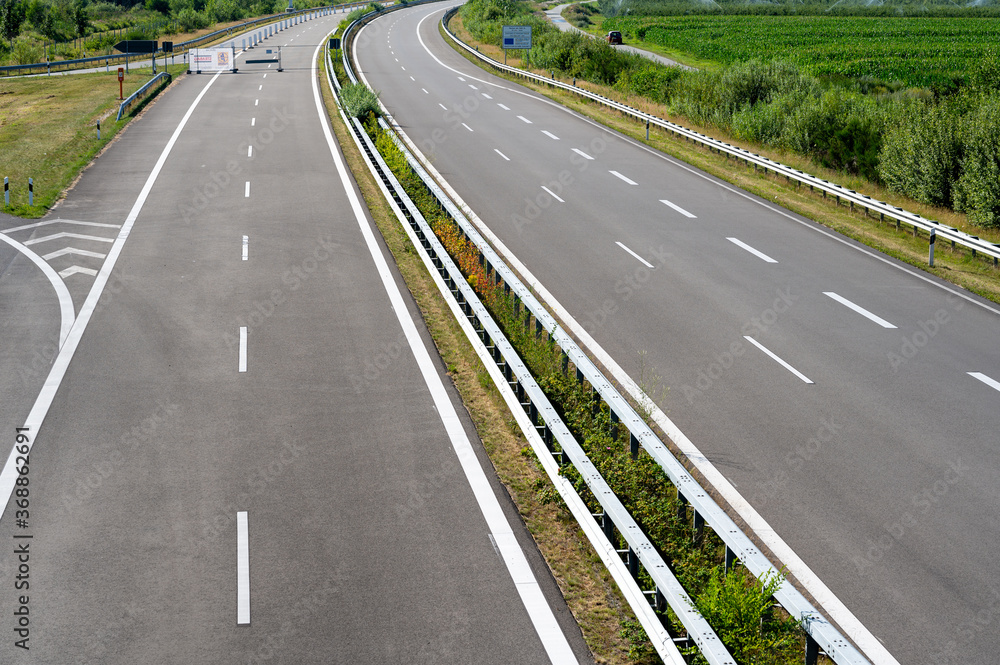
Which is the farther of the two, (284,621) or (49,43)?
(49,43)

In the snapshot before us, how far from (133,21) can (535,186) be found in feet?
320

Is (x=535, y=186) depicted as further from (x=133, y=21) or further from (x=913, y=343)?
(x=133, y=21)

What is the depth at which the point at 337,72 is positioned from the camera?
4944 centimetres

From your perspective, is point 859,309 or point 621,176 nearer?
point 859,309

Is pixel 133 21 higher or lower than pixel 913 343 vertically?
higher

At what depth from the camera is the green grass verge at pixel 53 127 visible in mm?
24984

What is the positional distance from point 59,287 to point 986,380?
1479 cm

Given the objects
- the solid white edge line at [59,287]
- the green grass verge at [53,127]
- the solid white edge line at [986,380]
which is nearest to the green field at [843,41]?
the green grass verge at [53,127]

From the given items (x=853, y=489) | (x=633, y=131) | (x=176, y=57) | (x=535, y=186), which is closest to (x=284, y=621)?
(x=853, y=489)

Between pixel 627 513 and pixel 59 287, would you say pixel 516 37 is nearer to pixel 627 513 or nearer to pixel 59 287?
pixel 59 287

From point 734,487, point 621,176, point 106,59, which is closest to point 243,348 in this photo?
point 734,487

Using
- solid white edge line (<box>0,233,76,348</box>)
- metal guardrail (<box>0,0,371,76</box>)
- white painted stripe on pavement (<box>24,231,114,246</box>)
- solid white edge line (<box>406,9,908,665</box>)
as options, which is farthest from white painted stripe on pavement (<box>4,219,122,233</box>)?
metal guardrail (<box>0,0,371,76</box>)

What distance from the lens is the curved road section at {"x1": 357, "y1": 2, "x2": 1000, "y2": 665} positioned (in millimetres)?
8086

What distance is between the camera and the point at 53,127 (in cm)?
3666
